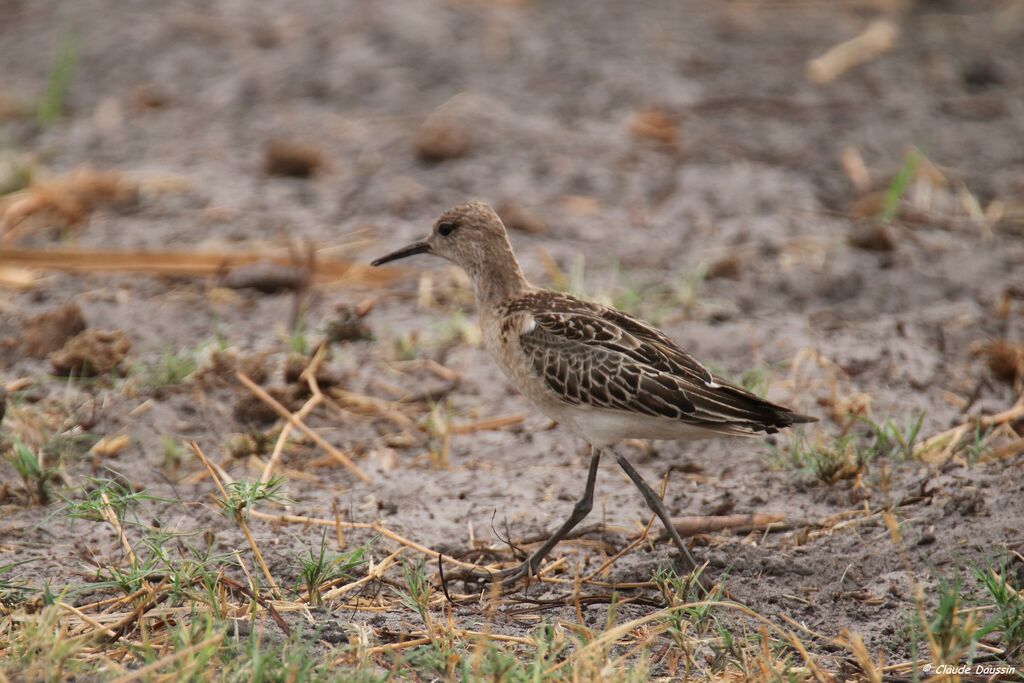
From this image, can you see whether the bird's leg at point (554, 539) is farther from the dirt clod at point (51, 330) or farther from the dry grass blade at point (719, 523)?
the dirt clod at point (51, 330)

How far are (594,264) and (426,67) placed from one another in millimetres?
3388

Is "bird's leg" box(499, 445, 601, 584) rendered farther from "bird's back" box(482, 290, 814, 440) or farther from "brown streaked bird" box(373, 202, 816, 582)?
"bird's back" box(482, 290, 814, 440)

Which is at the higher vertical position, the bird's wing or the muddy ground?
the bird's wing

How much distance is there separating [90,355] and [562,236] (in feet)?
9.29

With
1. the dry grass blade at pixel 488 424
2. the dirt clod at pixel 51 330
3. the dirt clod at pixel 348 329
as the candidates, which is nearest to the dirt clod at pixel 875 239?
the dry grass blade at pixel 488 424

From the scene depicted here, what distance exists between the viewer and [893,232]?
717 cm

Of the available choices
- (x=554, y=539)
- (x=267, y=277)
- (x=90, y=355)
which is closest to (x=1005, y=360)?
(x=554, y=539)

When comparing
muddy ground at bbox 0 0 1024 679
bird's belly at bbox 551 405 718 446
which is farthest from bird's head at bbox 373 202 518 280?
muddy ground at bbox 0 0 1024 679

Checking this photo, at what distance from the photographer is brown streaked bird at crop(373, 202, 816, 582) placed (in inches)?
167

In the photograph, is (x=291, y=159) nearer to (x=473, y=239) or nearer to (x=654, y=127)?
(x=654, y=127)

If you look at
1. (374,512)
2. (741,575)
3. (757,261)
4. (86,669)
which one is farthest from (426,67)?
(86,669)

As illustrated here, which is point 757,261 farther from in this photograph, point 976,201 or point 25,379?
point 25,379

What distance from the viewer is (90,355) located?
18.1 ft

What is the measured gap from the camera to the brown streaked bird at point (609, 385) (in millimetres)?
4234
